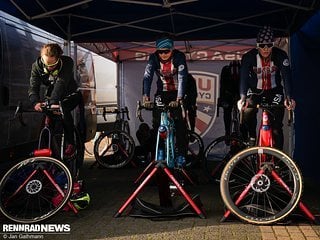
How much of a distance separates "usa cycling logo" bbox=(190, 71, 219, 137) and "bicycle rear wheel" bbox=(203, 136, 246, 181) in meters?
4.04

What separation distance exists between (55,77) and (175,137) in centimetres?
166

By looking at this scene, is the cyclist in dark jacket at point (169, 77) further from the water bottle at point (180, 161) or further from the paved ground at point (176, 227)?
the paved ground at point (176, 227)

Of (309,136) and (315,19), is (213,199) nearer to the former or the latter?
(309,136)

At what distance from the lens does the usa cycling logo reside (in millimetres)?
11602

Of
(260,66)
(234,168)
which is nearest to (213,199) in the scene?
(234,168)

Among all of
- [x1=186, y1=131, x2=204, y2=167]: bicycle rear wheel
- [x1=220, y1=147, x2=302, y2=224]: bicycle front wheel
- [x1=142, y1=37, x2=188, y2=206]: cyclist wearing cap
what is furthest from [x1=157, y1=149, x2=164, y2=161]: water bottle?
[x1=186, y1=131, x2=204, y2=167]: bicycle rear wheel

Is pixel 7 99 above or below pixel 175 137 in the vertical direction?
above

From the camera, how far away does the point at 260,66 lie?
5426 millimetres

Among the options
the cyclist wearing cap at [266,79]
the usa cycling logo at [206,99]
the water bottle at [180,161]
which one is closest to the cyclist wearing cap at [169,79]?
the water bottle at [180,161]

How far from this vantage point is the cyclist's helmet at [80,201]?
529 cm

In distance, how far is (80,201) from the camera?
17.5 ft

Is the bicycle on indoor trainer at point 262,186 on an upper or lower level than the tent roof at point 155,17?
lower

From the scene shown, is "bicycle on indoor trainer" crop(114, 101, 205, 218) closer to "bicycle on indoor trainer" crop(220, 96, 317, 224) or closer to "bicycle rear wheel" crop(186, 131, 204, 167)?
"bicycle on indoor trainer" crop(220, 96, 317, 224)

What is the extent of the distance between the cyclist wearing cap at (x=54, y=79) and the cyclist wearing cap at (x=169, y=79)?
924 millimetres
